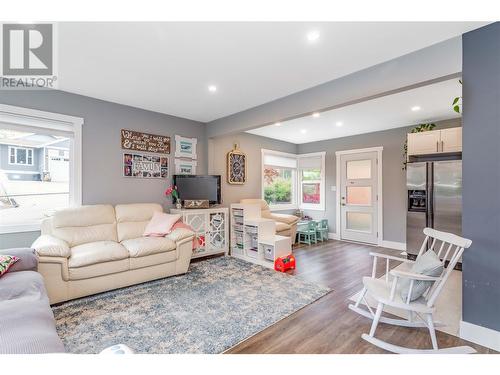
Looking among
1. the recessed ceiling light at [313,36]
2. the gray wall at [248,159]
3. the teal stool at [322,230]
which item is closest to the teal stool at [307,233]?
the teal stool at [322,230]

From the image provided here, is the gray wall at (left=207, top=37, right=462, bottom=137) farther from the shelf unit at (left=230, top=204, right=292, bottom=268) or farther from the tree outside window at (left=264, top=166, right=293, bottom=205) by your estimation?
the tree outside window at (left=264, top=166, right=293, bottom=205)

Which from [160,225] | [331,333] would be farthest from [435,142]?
[160,225]

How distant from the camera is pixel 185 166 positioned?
4.32 m

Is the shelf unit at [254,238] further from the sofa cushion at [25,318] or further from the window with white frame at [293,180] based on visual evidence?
the sofa cushion at [25,318]

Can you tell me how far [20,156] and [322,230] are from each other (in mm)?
5301

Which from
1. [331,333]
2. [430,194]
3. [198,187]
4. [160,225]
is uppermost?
[198,187]

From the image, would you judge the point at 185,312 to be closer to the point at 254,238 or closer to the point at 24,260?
the point at 24,260

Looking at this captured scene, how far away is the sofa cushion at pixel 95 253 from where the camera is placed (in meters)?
2.50

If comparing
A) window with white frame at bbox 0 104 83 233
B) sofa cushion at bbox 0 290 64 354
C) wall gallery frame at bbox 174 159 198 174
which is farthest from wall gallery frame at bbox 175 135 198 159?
sofa cushion at bbox 0 290 64 354

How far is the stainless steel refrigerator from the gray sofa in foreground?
4.72 metres

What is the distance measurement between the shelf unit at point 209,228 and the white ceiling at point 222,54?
5.86 ft

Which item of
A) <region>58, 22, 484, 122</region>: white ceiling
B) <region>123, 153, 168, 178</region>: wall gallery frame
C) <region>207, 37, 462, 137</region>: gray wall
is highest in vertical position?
<region>58, 22, 484, 122</region>: white ceiling

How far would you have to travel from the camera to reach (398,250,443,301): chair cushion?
1.79 m

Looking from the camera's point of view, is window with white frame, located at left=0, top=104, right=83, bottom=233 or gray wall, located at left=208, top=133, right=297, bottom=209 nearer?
window with white frame, located at left=0, top=104, right=83, bottom=233
